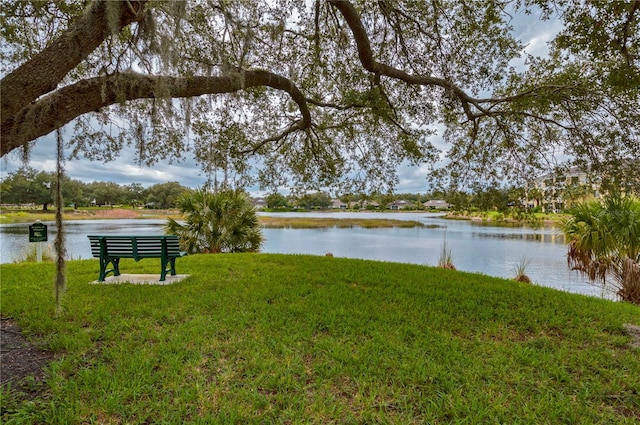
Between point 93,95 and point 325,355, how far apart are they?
275cm

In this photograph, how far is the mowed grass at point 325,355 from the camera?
1.96m

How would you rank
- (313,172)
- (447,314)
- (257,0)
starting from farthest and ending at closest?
(313,172)
(257,0)
(447,314)

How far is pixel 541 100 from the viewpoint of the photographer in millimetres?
4570

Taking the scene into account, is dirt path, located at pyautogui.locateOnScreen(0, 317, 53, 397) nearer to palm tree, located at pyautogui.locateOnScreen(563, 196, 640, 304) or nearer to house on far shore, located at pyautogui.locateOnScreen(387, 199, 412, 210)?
house on far shore, located at pyautogui.locateOnScreen(387, 199, 412, 210)

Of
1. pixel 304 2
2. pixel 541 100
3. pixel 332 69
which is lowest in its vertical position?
pixel 541 100

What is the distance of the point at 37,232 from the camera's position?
247 inches

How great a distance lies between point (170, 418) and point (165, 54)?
8.28ft

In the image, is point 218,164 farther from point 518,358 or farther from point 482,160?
point 518,358

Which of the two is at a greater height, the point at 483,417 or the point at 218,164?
the point at 218,164

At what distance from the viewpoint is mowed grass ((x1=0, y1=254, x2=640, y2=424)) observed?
196 centimetres

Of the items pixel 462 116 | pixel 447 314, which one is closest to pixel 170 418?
pixel 447 314

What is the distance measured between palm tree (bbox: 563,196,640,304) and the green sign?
1005cm

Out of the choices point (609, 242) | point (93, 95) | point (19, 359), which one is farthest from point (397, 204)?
point (19, 359)

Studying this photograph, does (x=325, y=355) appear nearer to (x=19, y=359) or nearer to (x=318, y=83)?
(x=19, y=359)
